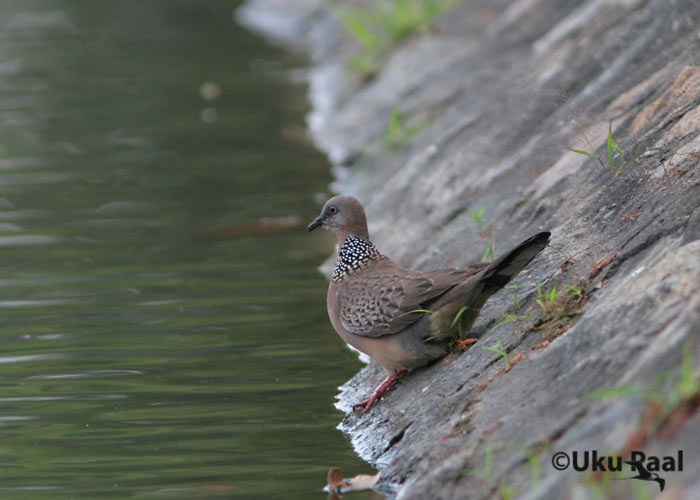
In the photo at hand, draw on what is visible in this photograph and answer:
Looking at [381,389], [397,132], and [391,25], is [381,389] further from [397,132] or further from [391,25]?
[391,25]

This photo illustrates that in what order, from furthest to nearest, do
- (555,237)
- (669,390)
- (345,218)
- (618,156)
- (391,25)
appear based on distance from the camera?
(391,25) < (345,218) < (618,156) < (555,237) < (669,390)

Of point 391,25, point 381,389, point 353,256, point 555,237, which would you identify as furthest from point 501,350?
point 391,25

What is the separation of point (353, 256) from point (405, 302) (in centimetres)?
82

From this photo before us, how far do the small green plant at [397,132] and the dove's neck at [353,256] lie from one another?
492cm

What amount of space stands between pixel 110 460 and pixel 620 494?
2.75 metres

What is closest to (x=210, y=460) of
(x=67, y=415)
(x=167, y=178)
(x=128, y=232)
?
(x=67, y=415)

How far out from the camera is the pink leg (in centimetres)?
579

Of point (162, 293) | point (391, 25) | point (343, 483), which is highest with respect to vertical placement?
point (391, 25)

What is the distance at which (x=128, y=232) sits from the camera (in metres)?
9.83

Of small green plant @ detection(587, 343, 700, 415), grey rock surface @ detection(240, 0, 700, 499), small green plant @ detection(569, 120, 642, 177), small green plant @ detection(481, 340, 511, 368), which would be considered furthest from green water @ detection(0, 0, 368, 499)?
small green plant @ detection(569, 120, 642, 177)

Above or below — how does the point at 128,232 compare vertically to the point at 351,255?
above

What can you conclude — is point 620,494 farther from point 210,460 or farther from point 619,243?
point 210,460

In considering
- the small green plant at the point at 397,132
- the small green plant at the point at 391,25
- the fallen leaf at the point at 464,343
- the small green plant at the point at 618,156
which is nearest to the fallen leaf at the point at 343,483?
the fallen leaf at the point at 464,343

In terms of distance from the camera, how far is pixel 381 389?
5816 millimetres
